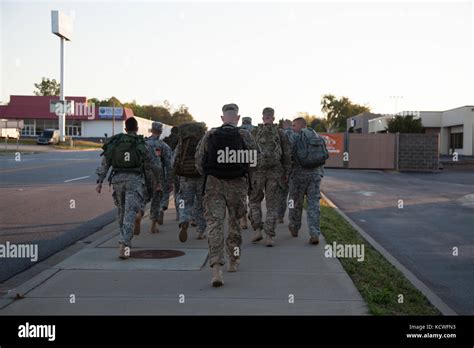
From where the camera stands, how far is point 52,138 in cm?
7056

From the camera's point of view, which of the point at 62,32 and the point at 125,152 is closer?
the point at 125,152

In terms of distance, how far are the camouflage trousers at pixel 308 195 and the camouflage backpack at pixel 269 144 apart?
0.59m

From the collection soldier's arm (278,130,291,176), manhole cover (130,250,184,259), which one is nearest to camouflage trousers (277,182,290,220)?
soldier's arm (278,130,291,176)

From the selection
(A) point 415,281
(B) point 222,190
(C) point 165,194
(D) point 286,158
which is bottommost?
(A) point 415,281

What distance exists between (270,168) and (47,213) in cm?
609

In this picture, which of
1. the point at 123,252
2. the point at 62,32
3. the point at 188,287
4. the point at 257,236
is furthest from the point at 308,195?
the point at 62,32

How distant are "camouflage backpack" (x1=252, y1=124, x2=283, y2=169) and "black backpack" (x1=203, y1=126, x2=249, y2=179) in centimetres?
219

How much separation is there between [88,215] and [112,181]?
16.0 feet

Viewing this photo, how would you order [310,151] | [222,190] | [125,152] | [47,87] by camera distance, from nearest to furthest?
[222,190], [125,152], [310,151], [47,87]

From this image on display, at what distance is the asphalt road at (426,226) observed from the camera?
25.1 feet

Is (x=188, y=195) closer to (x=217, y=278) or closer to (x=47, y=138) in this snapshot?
(x=217, y=278)

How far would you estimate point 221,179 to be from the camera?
22.9 feet

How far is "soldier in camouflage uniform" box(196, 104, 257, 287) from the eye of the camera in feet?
22.6
